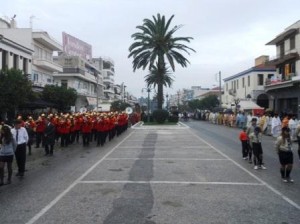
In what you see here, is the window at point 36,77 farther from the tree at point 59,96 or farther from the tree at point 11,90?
the tree at point 11,90

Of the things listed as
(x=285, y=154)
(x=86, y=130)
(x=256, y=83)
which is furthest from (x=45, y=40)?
(x=285, y=154)

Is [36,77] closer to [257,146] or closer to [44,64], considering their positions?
[44,64]

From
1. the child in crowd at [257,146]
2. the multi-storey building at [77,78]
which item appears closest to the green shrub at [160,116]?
the multi-storey building at [77,78]

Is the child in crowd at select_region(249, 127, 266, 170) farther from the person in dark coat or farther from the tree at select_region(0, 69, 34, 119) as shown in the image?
the tree at select_region(0, 69, 34, 119)

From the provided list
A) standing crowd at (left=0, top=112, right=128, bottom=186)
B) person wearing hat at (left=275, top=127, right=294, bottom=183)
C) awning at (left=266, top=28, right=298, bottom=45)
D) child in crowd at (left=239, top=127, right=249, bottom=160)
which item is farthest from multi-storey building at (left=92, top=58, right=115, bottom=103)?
person wearing hat at (left=275, top=127, right=294, bottom=183)

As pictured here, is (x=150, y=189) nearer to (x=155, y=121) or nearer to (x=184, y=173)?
(x=184, y=173)

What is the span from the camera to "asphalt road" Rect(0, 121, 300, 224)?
8383 mm

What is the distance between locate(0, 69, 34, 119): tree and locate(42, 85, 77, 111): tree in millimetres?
17130

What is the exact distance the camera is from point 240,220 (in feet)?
26.5

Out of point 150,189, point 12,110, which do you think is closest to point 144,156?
point 150,189

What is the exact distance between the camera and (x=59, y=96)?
49844 millimetres

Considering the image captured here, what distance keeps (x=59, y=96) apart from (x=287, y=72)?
2490 cm

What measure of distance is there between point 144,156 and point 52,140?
13.6ft

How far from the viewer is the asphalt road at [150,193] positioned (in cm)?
838
